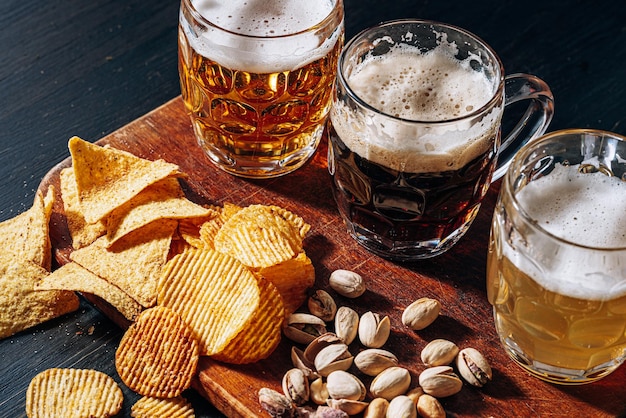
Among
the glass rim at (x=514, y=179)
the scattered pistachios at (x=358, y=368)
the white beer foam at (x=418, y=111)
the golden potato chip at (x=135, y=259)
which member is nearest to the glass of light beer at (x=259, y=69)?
the white beer foam at (x=418, y=111)

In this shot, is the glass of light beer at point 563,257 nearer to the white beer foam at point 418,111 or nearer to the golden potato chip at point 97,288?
the white beer foam at point 418,111

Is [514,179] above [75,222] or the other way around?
above

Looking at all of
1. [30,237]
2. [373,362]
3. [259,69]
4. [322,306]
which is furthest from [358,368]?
[30,237]

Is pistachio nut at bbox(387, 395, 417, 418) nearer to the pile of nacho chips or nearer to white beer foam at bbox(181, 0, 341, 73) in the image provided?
the pile of nacho chips

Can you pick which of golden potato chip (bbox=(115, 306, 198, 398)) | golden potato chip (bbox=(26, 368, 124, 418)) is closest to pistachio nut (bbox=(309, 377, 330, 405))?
golden potato chip (bbox=(115, 306, 198, 398))

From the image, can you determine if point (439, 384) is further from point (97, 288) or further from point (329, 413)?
point (97, 288)

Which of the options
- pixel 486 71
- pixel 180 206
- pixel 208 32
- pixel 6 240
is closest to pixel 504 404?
pixel 486 71
